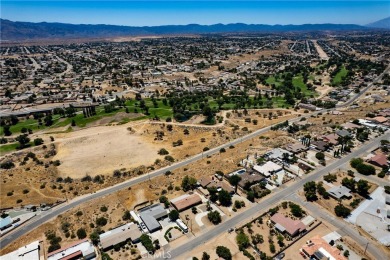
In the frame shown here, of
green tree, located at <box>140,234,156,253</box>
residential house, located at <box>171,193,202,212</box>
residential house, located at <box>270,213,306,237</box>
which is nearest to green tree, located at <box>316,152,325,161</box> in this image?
residential house, located at <box>270,213,306,237</box>

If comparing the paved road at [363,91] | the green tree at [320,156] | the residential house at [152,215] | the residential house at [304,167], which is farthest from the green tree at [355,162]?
the paved road at [363,91]

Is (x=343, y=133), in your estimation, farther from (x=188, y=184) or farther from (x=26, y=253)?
(x=26, y=253)

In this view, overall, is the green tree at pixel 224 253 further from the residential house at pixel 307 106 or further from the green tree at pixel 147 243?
the residential house at pixel 307 106

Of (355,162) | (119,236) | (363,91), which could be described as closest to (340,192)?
(355,162)

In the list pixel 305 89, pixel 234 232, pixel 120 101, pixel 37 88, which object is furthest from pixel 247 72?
pixel 234 232

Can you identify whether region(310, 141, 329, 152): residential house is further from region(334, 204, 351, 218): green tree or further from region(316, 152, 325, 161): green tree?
region(334, 204, 351, 218): green tree
